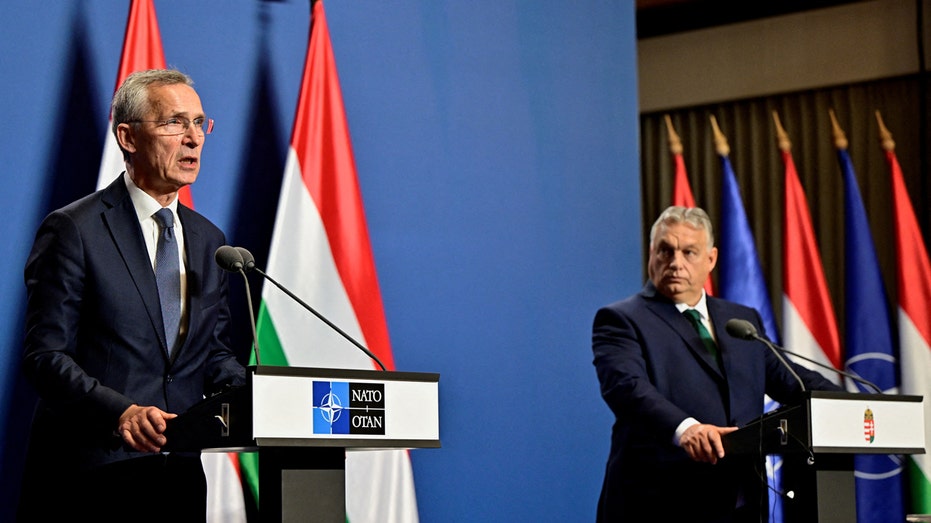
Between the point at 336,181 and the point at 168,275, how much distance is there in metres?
1.39

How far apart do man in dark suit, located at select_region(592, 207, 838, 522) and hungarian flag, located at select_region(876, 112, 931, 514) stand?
1.91m

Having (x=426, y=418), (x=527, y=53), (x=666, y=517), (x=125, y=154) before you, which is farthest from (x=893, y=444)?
(x=527, y=53)

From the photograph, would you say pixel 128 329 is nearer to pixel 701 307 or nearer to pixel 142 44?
pixel 142 44

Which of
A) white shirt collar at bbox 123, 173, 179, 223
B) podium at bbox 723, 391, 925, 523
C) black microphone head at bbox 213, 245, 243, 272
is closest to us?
black microphone head at bbox 213, 245, 243, 272

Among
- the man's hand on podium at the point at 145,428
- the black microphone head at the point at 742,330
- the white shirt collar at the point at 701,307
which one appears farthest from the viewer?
the white shirt collar at the point at 701,307

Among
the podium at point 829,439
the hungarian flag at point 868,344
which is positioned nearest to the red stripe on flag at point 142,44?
the podium at point 829,439

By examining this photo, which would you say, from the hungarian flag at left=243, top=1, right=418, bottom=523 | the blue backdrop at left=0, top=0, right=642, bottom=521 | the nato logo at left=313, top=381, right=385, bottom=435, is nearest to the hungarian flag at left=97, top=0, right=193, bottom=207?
the blue backdrop at left=0, top=0, right=642, bottom=521

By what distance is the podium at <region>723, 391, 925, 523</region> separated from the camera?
2.99m

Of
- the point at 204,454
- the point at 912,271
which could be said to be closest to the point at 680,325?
the point at 204,454

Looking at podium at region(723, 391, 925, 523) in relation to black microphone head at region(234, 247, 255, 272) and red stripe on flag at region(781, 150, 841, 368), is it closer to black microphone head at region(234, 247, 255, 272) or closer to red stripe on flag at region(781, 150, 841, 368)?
black microphone head at region(234, 247, 255, 272)

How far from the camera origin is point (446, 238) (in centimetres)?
457

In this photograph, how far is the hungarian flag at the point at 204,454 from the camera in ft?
11.6

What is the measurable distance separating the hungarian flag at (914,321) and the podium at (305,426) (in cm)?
381

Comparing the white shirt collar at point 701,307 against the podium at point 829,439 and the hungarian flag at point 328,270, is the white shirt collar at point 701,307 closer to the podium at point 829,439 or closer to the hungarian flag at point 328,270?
the podium at point 829,439
